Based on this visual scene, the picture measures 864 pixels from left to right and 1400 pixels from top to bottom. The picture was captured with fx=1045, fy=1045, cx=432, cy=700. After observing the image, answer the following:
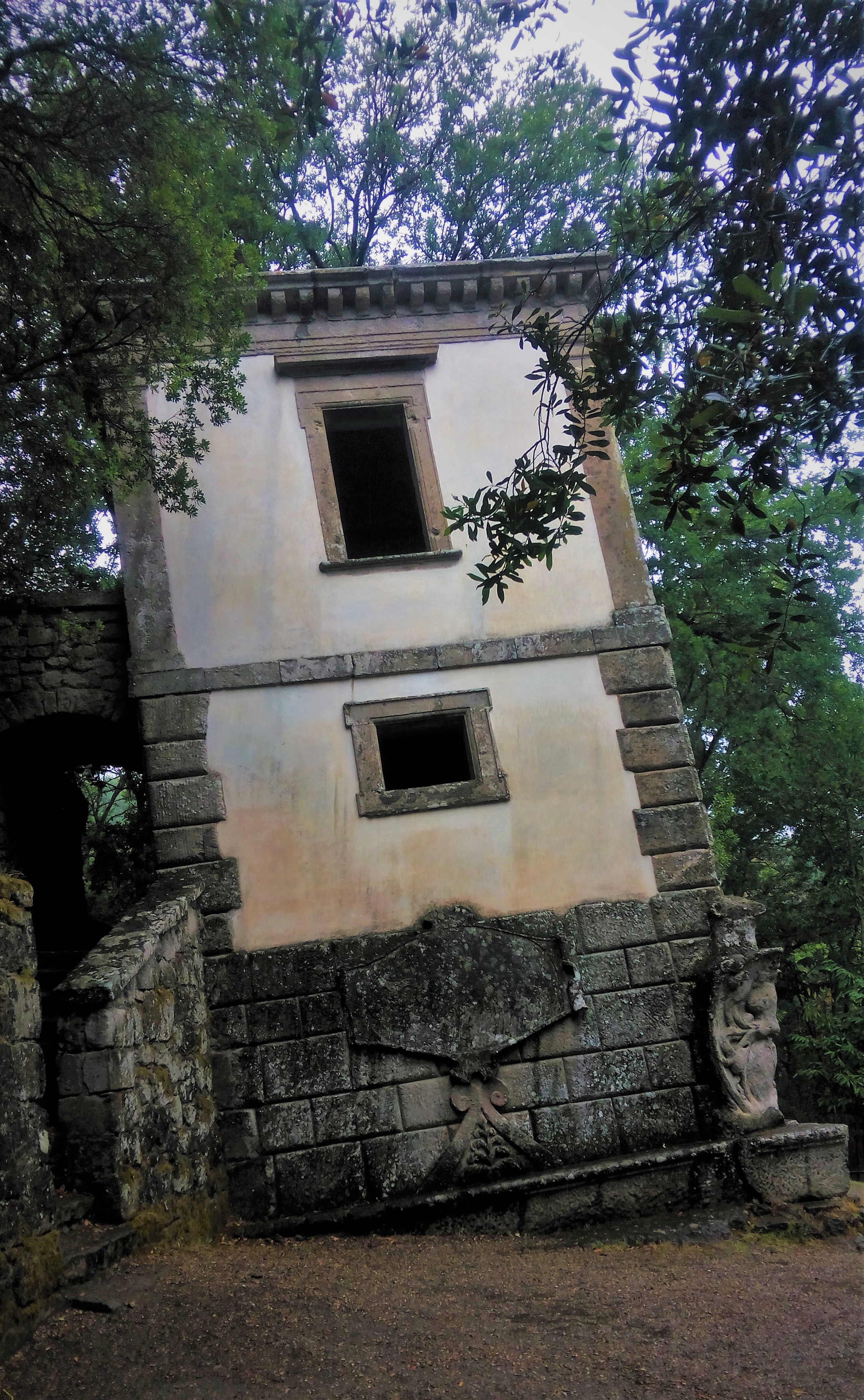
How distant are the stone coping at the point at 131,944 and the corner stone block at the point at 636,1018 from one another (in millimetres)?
3081

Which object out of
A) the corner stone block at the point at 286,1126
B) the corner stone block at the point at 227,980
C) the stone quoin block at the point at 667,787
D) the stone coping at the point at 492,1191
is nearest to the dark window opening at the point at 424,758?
the stone quoin block at the point at 667,787

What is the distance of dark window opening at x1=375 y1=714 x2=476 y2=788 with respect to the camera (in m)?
10.8

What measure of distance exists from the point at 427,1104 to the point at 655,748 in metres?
3.17

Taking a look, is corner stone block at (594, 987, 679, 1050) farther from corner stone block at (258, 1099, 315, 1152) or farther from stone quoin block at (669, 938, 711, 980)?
corner stone block at (258, 1099, 315, 1152)

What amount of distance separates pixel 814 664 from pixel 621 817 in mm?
7041

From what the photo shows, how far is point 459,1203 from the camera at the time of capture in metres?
6.97

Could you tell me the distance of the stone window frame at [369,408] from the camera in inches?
337

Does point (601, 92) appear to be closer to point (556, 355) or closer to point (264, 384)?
point (556, 355)

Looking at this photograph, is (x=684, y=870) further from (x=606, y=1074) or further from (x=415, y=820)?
(x=415, y=820)

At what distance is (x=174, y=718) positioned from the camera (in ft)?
26.3

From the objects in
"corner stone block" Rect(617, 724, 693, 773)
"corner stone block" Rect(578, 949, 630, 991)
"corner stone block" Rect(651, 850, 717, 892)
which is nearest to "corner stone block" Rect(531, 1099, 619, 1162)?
"corner stone block" Rect(578, 949, 630, 991)

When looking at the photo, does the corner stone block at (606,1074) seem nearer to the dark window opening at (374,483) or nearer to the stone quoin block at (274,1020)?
the stone quoin block at (274,1020)

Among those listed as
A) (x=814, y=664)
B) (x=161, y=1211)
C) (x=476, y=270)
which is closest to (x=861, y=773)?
(x=814, y=664)

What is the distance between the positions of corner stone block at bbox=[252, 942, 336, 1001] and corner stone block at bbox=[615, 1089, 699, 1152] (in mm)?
2272
